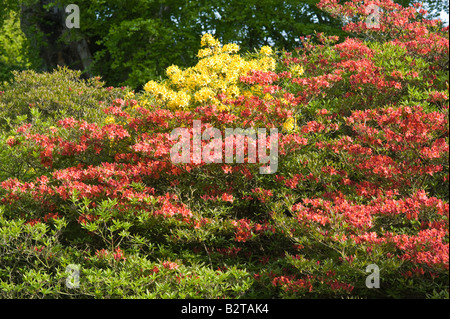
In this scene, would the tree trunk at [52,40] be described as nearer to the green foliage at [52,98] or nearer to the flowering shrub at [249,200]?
the green foliage at [52,98]

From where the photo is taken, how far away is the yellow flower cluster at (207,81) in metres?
5.44

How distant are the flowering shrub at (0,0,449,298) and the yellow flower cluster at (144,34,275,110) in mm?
22

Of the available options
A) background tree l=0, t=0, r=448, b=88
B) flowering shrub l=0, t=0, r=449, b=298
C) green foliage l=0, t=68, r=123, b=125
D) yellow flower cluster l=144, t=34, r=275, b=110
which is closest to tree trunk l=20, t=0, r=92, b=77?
background tree l=0, t=0, r=448, b=88

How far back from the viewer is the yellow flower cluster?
214 inches

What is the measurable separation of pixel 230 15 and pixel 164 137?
9.27 m

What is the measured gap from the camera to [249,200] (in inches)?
188

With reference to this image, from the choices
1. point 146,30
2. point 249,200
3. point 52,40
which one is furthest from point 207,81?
point 52,40

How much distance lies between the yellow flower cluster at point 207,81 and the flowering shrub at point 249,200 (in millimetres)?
22

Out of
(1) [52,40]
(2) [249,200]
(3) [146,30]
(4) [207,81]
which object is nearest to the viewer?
(2) [249,200]

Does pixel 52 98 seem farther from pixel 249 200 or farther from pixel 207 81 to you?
pixel 249 200

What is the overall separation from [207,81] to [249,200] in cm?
155

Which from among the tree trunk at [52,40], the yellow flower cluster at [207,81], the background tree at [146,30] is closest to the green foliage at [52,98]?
the yellow flower cluster at [207,81]

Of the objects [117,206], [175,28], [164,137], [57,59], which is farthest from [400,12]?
[57,59]
